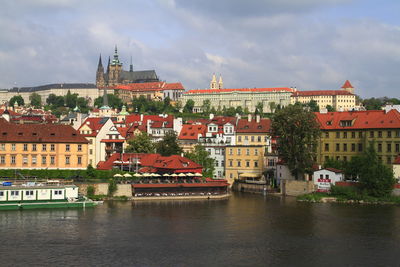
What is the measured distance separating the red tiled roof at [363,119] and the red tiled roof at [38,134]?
118 ft

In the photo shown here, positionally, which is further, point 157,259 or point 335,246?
point 335,246

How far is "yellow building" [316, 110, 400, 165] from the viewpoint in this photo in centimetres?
8256

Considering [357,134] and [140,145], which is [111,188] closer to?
[140,145]

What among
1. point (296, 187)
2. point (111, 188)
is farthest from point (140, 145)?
point (296, 187)

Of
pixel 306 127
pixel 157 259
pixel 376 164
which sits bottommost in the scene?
pixel 157 259

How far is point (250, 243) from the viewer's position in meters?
50.0

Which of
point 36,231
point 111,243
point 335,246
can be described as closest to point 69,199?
point 36,231

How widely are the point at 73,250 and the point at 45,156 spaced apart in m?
38.3

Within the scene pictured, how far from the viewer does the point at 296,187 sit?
81.9m

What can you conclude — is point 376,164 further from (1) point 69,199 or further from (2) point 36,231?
(2) point 36,231

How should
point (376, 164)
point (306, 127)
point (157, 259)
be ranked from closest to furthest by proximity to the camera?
point (157, 259)
point (376, 164)
point (306, 127)

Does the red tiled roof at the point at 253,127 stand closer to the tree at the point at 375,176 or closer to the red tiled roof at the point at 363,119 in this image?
the red tiled roof at the point at 363,119

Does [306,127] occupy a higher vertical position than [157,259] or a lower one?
higher

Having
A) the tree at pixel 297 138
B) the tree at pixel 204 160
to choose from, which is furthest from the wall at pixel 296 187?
the tree at pixel 204 160
